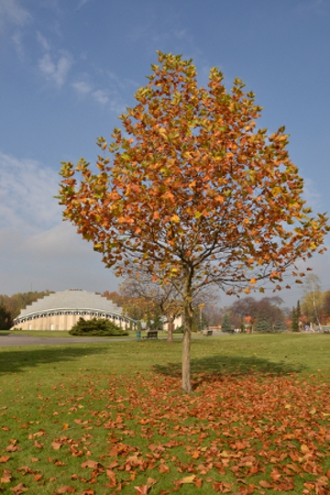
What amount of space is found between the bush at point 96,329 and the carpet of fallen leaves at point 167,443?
36821mm

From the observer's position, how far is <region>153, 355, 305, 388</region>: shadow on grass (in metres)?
13.3

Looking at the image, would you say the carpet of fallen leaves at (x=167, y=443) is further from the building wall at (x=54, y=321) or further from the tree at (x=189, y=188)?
the building wall at (x=54, y=321)

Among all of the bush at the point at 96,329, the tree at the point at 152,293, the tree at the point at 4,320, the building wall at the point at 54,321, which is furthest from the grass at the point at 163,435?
the building wall at the point at 54,321

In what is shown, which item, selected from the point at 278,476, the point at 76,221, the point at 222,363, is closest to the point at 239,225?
the point at 76,221

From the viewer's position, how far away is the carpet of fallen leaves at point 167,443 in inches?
194

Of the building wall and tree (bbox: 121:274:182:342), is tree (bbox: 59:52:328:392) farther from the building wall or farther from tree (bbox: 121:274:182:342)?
the building wall

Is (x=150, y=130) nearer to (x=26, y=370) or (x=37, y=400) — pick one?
(x=37, y=400)

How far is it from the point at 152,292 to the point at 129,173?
2597 cm

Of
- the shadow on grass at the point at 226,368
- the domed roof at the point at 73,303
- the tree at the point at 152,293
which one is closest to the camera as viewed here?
the shadow on grass at the point at 226,368

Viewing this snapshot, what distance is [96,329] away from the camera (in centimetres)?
4725

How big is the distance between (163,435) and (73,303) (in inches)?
2816

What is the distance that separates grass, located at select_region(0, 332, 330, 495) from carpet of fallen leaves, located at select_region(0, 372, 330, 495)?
0.02 metres

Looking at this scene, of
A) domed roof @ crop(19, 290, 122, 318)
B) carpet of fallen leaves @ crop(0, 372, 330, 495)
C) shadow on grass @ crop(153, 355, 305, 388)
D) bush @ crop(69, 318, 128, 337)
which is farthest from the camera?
→ domed roof @ crop(19, 290, 122, 318)

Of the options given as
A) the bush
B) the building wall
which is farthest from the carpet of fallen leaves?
the building wall
